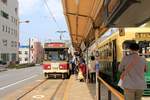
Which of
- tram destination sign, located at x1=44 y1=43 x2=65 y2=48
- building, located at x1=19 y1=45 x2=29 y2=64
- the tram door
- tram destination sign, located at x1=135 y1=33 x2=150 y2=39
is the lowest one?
the tram door

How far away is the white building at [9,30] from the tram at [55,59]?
62427 mm

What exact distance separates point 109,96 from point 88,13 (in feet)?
32.2

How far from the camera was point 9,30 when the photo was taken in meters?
112

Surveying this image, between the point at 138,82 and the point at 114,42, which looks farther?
the point at 114,42

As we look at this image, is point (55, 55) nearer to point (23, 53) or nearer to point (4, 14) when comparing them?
point (4, 14)

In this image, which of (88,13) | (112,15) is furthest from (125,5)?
(88,13)

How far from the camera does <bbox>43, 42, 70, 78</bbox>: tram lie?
39.0 metres

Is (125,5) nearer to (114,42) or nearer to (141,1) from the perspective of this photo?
(141,1)

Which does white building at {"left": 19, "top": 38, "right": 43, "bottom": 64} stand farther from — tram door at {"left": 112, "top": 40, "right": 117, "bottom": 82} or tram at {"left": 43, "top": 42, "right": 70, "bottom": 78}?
tram door at {"left": 112, "top": 40, "right": 117, "bottom": 82}

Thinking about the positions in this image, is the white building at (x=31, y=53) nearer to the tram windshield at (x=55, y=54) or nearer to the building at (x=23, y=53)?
the building at (x=23, y=53)

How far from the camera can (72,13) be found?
→ 20734 millimetres

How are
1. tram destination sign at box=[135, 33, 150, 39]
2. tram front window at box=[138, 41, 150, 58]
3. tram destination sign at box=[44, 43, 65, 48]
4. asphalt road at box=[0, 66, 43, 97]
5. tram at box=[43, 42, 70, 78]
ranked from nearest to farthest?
tram front window at box=[138, 41, 150, 58]
tram destination sign at box=[135, 33, 150, 39]
asphalt road at box=[0, 66, 43, 97]
tram at box=[43, 42, 70, 78]
tram destination sign at box=[44, 43, 65, 48]

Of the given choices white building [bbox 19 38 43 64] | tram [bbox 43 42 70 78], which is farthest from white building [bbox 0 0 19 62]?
tram [bbox 43 42 70 78]

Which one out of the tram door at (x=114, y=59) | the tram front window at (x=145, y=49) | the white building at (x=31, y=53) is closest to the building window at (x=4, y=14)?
the white building at (x=31, y=53)
